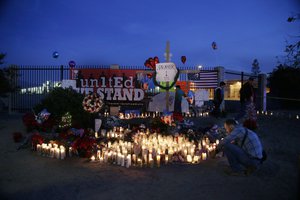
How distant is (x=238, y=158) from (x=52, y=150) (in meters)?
5.26

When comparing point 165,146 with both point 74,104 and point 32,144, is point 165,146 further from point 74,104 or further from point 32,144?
point 74,104

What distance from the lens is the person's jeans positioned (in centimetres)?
612

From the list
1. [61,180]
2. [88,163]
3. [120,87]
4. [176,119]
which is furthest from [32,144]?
[120,87]

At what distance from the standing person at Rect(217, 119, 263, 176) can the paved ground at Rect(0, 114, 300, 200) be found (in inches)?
12.2

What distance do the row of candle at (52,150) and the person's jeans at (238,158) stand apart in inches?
180

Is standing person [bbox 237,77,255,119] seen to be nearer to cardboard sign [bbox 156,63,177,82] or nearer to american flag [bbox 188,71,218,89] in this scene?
cardboard sign [bbox 156,63,177,82]

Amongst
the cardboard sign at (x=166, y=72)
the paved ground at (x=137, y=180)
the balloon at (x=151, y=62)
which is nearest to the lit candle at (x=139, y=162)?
the paved ground at (x=137, y=180)

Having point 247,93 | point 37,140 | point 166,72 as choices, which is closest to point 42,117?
point 37,140

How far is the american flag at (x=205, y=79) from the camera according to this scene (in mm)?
20328

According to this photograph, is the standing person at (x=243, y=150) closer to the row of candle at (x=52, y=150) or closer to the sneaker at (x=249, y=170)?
the sneaker at (x=249, y=170)

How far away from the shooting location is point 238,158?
621cm

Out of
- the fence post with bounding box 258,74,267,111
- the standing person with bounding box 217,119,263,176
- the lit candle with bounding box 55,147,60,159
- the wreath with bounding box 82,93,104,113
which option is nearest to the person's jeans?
the standing person with bounding box 217,119,263,176

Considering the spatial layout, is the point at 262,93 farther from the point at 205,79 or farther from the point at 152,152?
the point at 152,152

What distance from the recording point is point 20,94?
62.7 ft
